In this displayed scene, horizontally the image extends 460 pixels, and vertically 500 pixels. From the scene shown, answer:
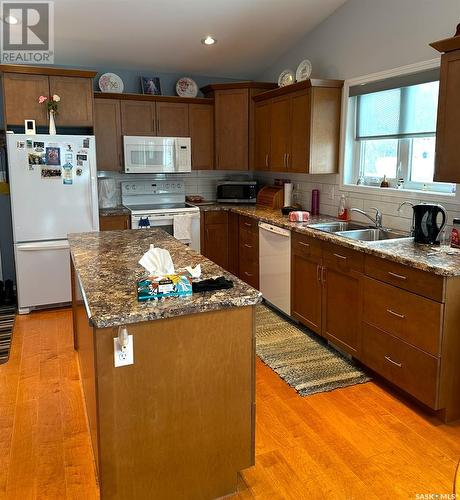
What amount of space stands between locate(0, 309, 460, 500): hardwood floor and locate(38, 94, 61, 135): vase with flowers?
2.24 metres

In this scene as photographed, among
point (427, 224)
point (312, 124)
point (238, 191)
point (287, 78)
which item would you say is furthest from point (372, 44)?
point (238, 191)

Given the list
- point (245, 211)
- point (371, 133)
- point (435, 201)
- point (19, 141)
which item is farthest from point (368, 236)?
point (19, 141)

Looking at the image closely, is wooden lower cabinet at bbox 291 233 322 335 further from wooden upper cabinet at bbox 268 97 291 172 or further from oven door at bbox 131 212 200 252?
oven door at bbox 131 212 200 252

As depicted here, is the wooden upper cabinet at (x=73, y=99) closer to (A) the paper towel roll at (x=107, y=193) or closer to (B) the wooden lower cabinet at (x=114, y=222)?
(A) the paper towel roll at (x=107, y=193)

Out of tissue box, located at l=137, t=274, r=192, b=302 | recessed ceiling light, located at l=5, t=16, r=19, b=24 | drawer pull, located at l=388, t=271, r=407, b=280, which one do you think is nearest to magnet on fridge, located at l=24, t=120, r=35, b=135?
recessed ceiling light, located at l=5, t=16, r=19, b=24

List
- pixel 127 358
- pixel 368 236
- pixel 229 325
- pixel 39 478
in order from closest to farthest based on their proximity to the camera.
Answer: pixel 127 358 → pixel 229 325 → pixel 39 478 → pixel 368 236

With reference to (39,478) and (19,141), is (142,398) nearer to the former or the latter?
(39,478)

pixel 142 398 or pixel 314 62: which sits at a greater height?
pixel 314 62

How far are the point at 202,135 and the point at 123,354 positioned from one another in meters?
4.07

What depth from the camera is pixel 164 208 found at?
200 inches

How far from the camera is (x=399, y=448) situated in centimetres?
236

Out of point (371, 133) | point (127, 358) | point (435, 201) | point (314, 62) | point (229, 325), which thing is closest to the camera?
point (127, 358)

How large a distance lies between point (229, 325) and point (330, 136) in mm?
2818

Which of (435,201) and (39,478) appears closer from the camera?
(39,478)
